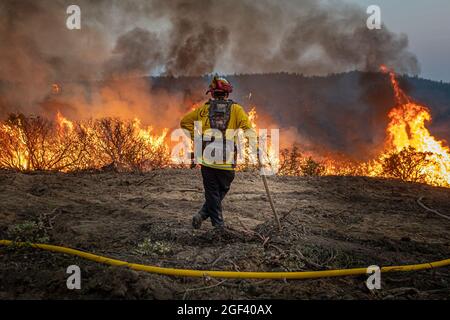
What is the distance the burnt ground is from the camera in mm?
3605

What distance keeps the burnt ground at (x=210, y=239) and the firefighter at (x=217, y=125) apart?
1.72 feet

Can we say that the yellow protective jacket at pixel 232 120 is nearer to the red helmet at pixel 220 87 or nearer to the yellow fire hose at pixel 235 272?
the red helmet at pixel 220 87

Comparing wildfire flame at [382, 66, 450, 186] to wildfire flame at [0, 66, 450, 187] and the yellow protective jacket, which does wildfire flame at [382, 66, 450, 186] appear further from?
the yellow protective jacket

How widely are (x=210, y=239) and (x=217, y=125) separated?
1.60 m

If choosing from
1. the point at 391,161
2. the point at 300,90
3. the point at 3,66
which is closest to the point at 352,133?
the point at 300,90

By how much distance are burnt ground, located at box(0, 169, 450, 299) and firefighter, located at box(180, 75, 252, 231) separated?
52 cm

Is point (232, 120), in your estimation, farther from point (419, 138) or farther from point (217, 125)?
point (419, 138)

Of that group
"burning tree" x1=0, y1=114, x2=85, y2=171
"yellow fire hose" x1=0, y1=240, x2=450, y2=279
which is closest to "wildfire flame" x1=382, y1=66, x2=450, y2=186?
"yellow fire hose" x1=0, y1=240, x2=450, y2=279

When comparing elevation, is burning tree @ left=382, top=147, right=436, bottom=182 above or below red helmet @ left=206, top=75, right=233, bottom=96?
below

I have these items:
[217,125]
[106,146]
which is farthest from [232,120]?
[106,146]

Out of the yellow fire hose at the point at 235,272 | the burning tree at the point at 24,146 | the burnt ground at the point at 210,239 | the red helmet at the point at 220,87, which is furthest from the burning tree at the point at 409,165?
the burning tree at the point at 24,146

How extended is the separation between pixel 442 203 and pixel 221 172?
240 inches

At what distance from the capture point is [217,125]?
16.7ft

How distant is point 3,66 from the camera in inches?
907
